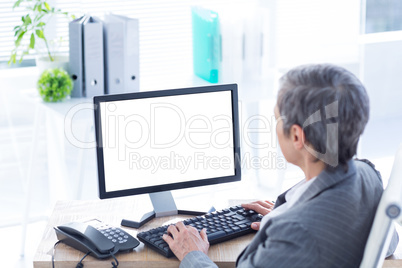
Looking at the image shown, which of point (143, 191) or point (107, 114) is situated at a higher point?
point (107, 114)

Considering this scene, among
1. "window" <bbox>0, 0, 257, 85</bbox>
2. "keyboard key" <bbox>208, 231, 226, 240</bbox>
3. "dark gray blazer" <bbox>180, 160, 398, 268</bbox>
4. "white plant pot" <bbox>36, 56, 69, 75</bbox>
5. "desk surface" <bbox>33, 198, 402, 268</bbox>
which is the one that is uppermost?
"window" <bbox>0, 0, 257, 85</bbox>

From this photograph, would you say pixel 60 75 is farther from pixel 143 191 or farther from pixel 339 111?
pixel 339 111

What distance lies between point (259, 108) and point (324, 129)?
95.9 inches

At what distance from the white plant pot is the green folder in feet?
2.17

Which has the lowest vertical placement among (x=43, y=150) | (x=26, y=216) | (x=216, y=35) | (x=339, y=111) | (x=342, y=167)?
(x=26, y=216)

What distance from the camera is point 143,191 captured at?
1.73 metres

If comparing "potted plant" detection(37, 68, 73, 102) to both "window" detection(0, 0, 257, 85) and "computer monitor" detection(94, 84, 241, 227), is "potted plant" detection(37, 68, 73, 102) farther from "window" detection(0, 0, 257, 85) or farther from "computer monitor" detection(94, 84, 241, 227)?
"computer monitor" detection(94, 84, 241, 227)

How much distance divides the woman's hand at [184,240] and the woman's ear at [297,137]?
1.28ft

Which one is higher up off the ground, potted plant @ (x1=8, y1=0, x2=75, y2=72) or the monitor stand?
potted plant @ (x1=8, y1=0, x2=75, y2=72)

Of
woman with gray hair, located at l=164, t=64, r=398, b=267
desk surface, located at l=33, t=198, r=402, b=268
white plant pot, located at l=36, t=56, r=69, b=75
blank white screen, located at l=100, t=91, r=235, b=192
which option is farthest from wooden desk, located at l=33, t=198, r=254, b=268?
white plant pot, located at l=36, t=56, r=69, b=75

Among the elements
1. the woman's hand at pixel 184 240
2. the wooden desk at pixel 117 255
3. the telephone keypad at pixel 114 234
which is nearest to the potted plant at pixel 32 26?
the wooden desk at pixel 117 255

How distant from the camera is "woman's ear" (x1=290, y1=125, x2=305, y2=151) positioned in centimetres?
126

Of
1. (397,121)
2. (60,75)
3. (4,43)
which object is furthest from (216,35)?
(397,121)

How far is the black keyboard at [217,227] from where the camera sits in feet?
5.09
